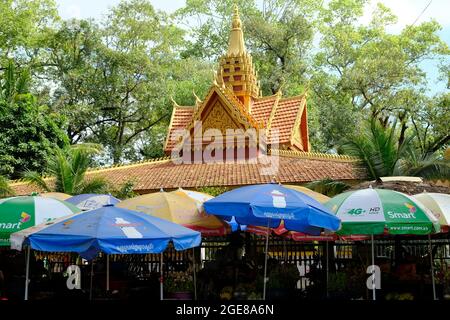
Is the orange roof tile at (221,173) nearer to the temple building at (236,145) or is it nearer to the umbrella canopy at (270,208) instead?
the temple building at (236,145)

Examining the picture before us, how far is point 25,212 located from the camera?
10.8 meters

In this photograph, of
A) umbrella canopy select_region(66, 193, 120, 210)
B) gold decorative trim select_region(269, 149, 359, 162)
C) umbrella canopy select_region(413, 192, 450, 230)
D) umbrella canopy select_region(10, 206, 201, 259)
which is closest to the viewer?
umbrella canopy select_region(10, 206, 201, 259)

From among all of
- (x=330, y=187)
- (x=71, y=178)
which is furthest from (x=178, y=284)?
(x=71, y=178)

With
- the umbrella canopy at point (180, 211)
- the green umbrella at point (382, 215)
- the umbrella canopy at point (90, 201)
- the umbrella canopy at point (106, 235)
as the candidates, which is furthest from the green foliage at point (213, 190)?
the umbrella canopy at point (106, 235)

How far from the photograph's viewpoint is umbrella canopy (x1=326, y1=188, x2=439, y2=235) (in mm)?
9883

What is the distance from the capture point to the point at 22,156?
25.8 meters

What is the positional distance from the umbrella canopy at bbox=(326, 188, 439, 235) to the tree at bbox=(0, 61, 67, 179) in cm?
1703

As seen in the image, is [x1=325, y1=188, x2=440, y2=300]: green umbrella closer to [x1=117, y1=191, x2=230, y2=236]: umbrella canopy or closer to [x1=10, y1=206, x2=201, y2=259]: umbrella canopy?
[x1=117, y1=191, x2=230, y2=236]: umbrella canopy

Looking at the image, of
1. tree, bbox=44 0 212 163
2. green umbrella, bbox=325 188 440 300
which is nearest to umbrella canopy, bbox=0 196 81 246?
green umbrella, bbox=325 188 440 300

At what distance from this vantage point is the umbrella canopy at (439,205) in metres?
10.7

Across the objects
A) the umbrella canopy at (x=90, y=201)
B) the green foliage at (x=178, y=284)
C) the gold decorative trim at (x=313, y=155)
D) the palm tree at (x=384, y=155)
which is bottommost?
the green foliage at (x=178, y=284)

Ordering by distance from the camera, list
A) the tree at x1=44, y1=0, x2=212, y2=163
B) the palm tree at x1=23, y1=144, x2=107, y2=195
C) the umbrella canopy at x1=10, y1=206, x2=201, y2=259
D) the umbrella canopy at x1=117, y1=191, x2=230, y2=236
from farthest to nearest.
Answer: the tree at x1=44, y1=0, x2=212, y2=163, the palm tree at x1=23, y1=144, x2=107, y2=195, the umbrella canopy at x1=117, y1=191, x2=230, y2=236, the umbrella canopy at x1=10, y1=206, x2=201, y2=259

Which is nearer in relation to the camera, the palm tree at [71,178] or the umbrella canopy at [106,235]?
the umbrella canopy at [106,235]

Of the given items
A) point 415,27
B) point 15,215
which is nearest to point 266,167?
point 15,215
